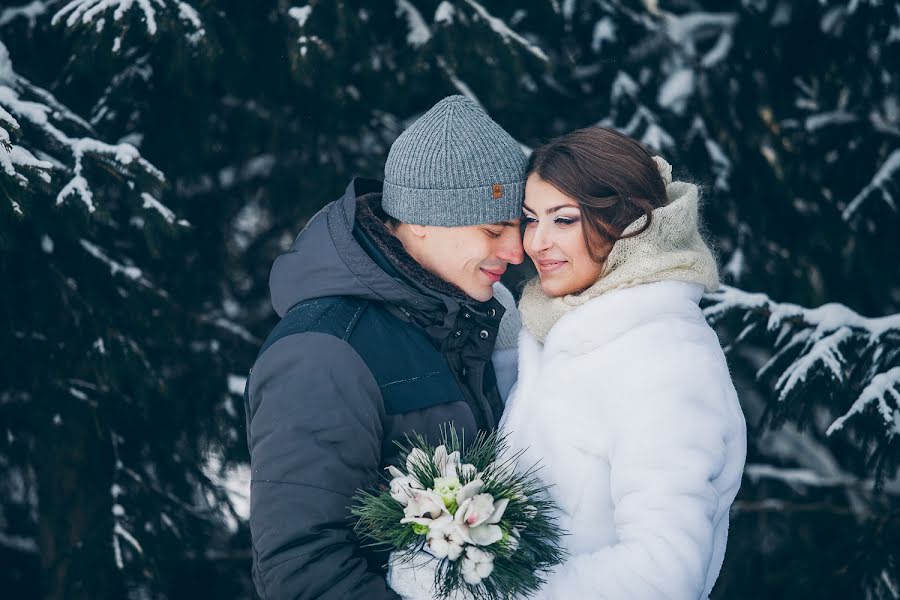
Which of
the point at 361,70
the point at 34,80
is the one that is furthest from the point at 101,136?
the point at 361,70

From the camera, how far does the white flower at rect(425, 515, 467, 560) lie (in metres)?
2.11

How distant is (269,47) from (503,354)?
2.02 meters

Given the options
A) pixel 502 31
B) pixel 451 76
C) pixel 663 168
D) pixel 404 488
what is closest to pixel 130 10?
pixel 451 76

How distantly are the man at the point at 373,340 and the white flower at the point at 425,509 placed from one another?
286mm

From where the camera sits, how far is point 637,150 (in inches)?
108

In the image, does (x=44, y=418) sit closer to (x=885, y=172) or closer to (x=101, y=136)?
(x=101, y=136)

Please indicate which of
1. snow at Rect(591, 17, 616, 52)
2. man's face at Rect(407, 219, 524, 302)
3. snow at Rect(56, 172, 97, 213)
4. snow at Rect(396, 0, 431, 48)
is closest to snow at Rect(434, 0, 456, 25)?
snow at Rect(396, 0, 431, 48)

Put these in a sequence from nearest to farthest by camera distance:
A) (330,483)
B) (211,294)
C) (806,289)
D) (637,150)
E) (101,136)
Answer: (330,483), (637,150), (101,136), (806,289), (211,294)

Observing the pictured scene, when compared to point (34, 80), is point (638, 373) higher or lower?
lower

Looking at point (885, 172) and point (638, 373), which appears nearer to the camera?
point (638, 373)

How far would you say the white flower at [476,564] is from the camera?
2125mm

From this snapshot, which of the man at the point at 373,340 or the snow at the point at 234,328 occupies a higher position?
the man at the point at 373,340

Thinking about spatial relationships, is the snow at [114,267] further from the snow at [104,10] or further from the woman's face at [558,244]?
the woman's face at [558,244]

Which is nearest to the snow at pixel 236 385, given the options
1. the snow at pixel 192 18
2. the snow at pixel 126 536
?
the snow at pixel 126 536
